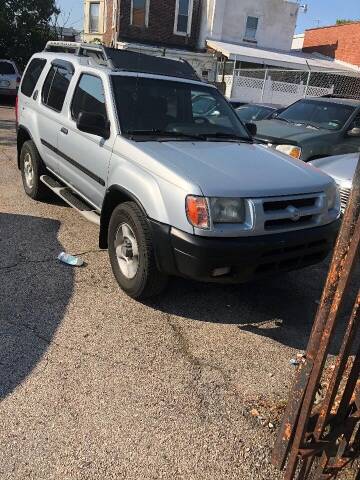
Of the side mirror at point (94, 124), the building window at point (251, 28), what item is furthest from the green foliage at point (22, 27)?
the side mirror at point (94, 124)

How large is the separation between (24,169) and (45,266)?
264cm

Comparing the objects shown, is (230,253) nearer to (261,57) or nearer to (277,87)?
(277,87)

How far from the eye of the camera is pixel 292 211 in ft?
12.0

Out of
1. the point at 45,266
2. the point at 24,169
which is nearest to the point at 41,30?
the point at 24,169

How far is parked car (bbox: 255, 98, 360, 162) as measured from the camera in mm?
7395

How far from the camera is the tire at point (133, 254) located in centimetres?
371

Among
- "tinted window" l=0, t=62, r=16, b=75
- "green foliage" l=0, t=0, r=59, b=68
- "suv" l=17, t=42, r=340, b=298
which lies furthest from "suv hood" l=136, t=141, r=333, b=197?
"green foliage" l=0, t=0, r=59, b=68

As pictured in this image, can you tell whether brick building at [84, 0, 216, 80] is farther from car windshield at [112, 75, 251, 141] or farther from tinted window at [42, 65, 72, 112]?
car windshield at [112, 75, 251, 141]

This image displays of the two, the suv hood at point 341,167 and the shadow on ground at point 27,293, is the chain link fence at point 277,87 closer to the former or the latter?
the suv hood at point 341,167

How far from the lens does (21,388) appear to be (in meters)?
2.89

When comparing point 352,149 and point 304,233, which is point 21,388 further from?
point 352,149

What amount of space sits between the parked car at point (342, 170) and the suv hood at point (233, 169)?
1397mm

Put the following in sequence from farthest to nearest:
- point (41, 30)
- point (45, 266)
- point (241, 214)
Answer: point (41, 30) < point (45, 266) < point (241, 214)

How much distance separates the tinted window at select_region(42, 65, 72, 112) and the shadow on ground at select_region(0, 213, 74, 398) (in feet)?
4.70
